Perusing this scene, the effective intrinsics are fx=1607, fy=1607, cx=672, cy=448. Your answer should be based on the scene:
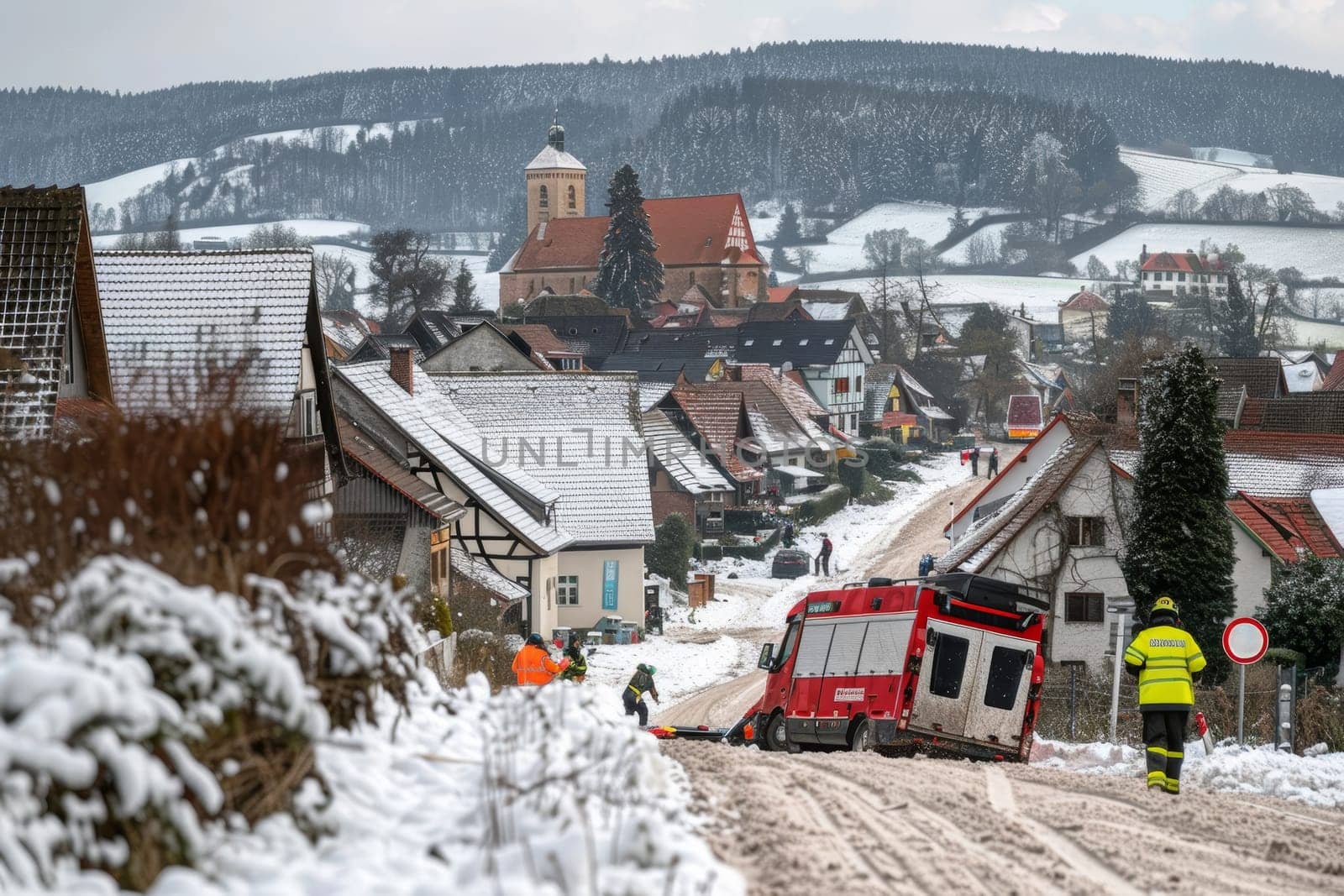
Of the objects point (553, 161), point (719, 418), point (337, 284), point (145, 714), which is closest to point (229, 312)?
point (145, 714)

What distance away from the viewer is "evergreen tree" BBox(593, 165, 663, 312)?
454 ft

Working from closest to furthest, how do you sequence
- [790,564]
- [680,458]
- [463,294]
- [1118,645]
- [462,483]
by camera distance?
[1118,645], [462,483], [790,564], [680,458], [463,294]

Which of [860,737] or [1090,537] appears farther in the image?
[1090,537]

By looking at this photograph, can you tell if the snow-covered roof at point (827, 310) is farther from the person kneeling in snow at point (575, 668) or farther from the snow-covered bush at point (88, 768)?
the snow-covered bush at point (88, 768)

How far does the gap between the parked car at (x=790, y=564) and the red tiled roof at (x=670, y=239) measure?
10982 centimetres

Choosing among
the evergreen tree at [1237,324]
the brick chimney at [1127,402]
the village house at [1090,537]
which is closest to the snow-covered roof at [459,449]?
the village house at [1090,537]

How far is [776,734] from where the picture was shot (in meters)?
20.9

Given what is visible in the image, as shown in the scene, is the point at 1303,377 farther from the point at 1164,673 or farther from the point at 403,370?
the point at 1164,673

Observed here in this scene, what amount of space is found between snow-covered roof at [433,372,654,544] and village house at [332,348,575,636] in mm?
1702

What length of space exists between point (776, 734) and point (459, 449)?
17868 mm

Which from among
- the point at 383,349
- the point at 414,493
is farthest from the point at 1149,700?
the point at 383,349

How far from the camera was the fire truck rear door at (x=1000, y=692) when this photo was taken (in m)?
18.1

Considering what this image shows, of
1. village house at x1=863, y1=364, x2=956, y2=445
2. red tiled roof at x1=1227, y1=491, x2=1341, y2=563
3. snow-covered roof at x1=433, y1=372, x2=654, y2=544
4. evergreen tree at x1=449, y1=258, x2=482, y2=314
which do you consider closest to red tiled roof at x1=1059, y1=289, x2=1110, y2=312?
evergreen tree at x1=449, y1=258, x2=482, y2=314

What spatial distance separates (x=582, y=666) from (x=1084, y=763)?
→ 8.49m
